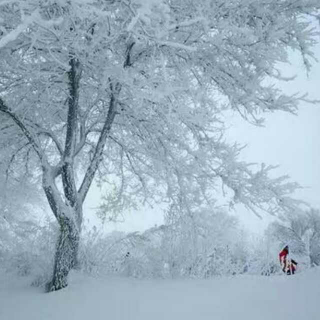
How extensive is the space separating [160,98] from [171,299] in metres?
2.71

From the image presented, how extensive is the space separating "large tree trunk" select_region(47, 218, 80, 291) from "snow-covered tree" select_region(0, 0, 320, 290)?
16 mm

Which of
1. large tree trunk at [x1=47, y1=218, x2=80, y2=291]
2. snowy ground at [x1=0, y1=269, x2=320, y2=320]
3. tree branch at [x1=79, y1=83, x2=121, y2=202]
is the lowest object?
snowy ground at [x1=0, y1=269, x2=320, y2=320]

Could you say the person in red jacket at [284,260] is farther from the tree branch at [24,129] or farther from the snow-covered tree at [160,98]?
the tree branch at [24,129]

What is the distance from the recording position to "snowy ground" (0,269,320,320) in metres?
4.19

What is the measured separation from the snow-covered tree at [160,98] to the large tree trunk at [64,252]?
16mm

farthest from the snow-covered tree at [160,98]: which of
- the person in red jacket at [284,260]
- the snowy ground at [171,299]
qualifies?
the person in red jacket at [284,260]

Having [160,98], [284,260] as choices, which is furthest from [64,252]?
[284,260]

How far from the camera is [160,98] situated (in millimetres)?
4051

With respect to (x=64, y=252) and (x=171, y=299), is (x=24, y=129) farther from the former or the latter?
(x=171, y=299)

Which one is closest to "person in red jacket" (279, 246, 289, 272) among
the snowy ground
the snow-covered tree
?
the snowy ground

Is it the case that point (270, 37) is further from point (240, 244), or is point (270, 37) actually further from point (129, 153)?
point (240, 244)

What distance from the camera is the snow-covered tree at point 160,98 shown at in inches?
178

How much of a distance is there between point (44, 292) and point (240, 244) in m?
9.94

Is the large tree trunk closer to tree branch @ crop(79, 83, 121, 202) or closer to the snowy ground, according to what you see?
the snowy ground
